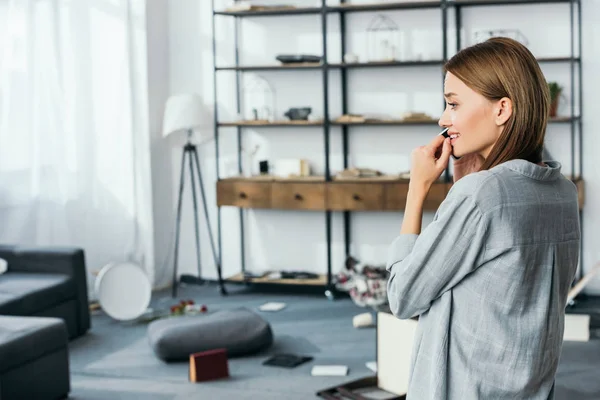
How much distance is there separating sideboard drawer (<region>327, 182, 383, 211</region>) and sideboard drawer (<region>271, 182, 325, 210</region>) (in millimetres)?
70

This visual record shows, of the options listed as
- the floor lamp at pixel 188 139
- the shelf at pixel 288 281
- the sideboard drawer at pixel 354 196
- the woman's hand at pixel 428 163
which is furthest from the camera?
the shelf at pixel 288 281

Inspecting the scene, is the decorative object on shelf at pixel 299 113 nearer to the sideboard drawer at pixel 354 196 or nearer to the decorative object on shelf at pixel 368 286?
the sideboard drawer at pixel 354 196

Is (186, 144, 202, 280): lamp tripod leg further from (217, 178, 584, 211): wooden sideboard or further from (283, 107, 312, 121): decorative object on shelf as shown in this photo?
(283, 107, 312, 121): decorative object on shelf

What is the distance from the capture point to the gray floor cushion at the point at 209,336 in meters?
4.69

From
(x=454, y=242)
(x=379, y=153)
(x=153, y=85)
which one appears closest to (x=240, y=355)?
(x=379, y=153)

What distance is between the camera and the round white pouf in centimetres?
558

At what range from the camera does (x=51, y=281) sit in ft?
17.0

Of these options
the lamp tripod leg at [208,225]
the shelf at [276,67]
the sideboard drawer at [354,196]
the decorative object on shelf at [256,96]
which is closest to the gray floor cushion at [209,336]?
the sideboard drawer at [354,196]

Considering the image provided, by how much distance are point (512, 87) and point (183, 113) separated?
4924 millimetres

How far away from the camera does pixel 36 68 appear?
617cm

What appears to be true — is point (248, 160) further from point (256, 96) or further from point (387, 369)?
point (387, 369)

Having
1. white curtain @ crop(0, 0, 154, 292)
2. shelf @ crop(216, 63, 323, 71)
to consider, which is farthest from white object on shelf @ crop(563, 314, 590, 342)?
white curtain @ crop(0, 0, 154, 292)

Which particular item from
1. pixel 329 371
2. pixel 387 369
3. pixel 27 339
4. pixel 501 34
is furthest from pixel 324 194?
pixel 27 339

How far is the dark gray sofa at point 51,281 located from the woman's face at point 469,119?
3.89 metres
